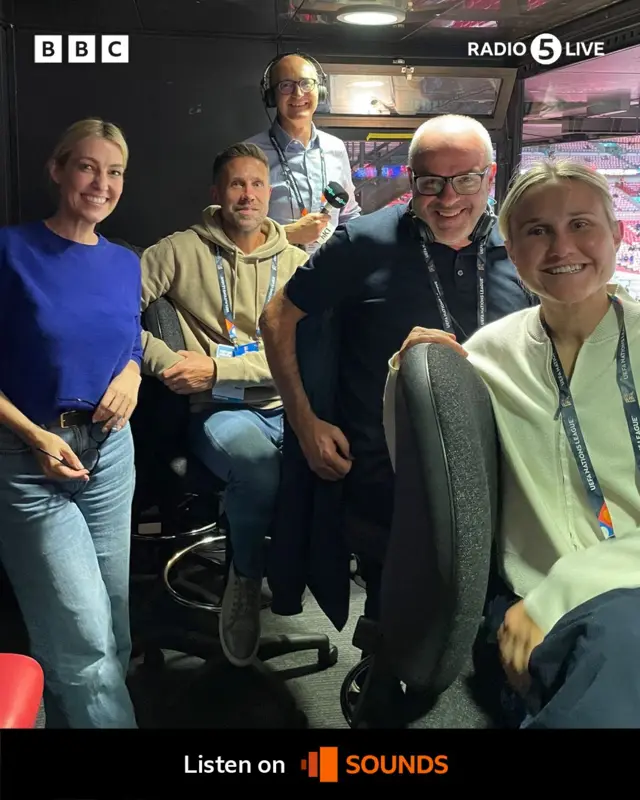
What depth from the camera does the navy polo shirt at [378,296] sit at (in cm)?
115

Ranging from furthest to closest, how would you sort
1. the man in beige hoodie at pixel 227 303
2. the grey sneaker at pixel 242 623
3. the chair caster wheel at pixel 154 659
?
the grey sneaker at pixel 242 623
the chair caster wheel at pixel 154 659
the man in beige hoodie at pixel 227 303

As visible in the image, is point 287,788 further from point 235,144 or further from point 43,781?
point 235,144

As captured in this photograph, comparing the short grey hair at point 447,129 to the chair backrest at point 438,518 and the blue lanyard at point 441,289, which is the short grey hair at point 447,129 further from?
the chair backrest at point 438,518

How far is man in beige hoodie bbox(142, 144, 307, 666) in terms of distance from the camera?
122 centimetres

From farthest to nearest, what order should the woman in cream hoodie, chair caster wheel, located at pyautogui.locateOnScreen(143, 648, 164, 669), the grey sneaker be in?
the grey sneaker
chair caster wheel, located at pyautogui.locateOnScreen(143, 648, 164, 669)
the woman in cream hoodie

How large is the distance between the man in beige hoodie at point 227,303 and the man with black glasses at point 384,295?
39 mm

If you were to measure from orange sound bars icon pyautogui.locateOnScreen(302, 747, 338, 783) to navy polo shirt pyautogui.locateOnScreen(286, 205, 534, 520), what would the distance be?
0.39m

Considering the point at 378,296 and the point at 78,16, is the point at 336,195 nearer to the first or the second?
the point at 378,296

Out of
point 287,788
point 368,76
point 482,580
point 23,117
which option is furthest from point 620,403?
point 23,117

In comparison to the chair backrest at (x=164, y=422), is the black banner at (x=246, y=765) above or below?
below

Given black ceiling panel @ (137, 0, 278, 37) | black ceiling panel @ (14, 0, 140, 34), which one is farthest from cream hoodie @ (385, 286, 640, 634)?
black ceiling panel @ (14, 0, 140, 34)

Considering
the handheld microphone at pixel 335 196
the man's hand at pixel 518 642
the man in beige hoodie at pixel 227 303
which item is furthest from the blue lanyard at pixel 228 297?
the man's hand at pixel 518 642

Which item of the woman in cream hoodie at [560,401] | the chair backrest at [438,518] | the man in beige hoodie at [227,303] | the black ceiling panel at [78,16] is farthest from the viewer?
the man in beige hoodie at [227,303]

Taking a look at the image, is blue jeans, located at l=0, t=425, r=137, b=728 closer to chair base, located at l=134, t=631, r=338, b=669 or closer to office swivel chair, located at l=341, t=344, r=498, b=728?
chair base, located at l=134, t=631, r=338, b=669
